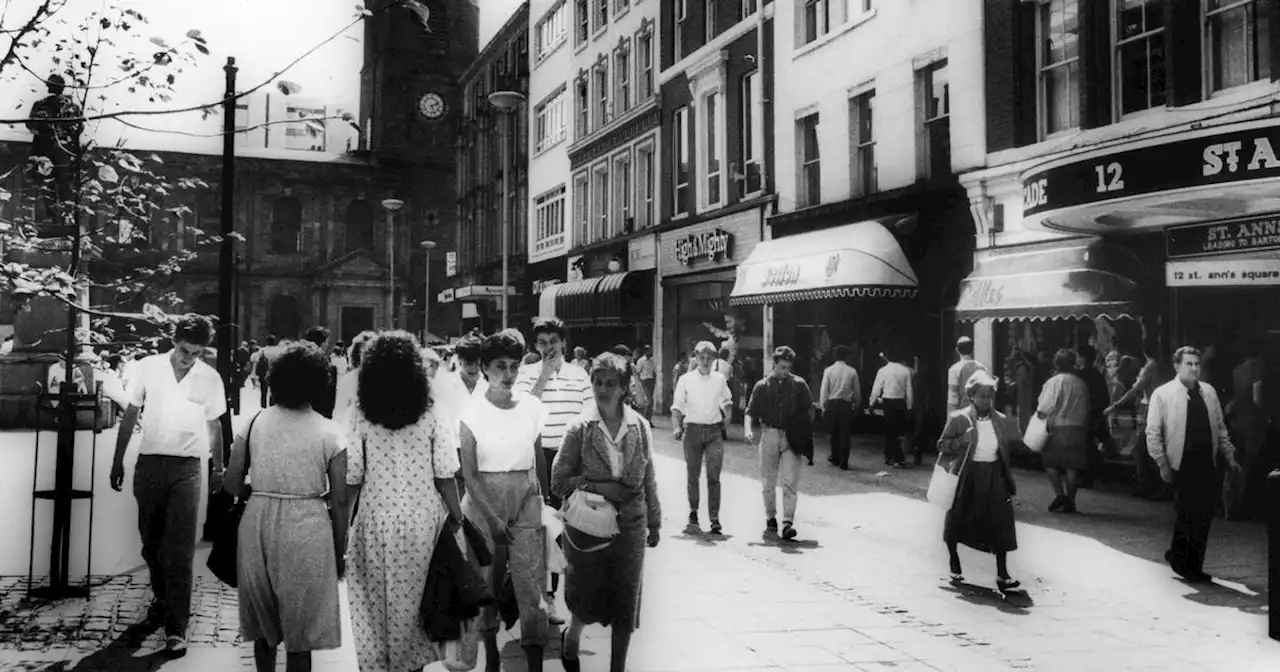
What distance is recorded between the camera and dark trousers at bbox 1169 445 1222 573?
26.6ft

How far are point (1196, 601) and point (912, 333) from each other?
35.9ft

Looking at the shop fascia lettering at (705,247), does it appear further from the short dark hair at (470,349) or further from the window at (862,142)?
the short dark hair at (470,349)

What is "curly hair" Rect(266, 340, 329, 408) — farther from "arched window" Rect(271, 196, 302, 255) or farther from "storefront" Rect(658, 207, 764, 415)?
"arched window" Rect(271, 196, 302, 255)

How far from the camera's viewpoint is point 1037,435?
11164 millimetres

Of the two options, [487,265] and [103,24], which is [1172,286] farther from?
[487,265]

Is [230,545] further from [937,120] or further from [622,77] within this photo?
[622,77]

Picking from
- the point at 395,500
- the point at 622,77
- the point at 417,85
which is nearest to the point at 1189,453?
the point at 395,500

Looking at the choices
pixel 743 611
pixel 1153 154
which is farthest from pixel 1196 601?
pixel 1153 154

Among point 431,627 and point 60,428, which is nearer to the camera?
point 431,627

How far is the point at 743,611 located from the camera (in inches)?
277

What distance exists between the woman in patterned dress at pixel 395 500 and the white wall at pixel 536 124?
30256 millimetres

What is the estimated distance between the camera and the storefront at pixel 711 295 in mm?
23344

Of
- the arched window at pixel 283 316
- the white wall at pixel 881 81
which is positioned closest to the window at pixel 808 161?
the white wall at pixel 881 81

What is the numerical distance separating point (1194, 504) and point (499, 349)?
5630mm
